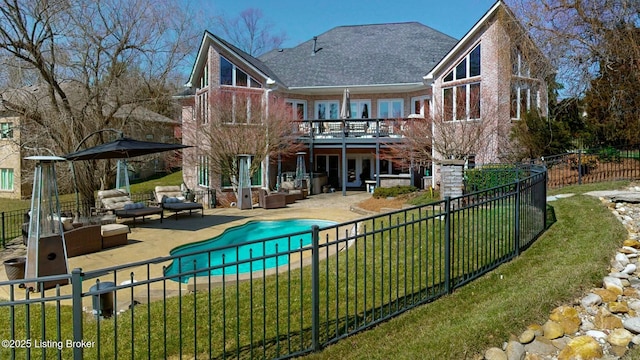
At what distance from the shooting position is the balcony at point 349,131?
22.2m

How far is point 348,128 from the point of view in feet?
75.6

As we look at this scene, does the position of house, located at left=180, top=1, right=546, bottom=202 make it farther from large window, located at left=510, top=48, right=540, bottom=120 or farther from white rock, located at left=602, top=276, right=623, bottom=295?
white rock, located at left=602, top=276, right=623, bottom=295

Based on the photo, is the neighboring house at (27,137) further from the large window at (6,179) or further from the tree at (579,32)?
the tree at (579,32)

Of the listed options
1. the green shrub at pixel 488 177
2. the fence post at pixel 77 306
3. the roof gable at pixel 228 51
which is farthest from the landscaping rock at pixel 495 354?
the roof gable at pixel 228 51

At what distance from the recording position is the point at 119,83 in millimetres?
17469

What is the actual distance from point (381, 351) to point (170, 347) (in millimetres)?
2219

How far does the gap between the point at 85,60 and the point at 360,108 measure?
1447cm

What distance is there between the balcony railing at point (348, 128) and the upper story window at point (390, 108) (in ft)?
6.04

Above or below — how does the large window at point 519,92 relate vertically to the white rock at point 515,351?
above

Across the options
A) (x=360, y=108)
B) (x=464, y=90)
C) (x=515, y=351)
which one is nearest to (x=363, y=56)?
(x=360, y=108)

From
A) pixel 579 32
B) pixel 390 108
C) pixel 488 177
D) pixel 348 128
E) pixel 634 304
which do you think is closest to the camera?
pixel 634 304

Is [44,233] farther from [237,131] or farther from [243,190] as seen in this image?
[237,131]

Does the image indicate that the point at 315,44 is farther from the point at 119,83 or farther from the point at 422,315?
the point at 422,315

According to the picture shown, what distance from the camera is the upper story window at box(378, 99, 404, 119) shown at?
2435cm
